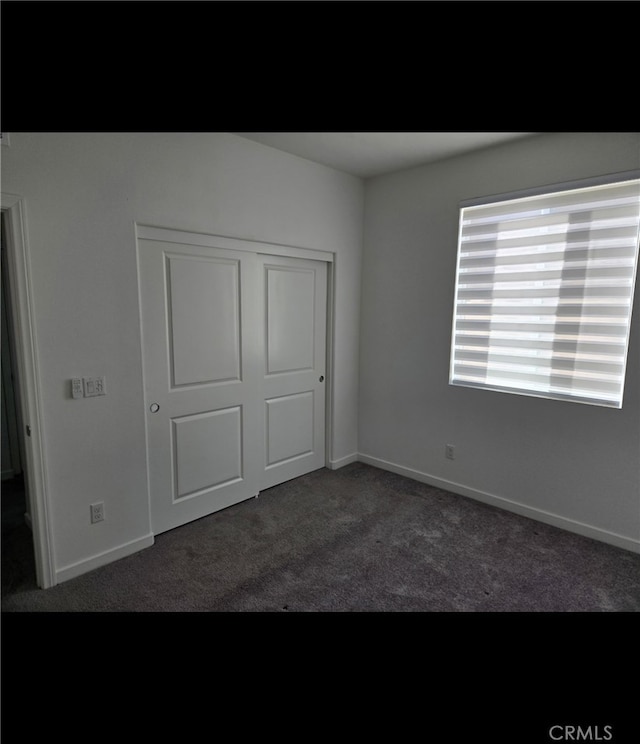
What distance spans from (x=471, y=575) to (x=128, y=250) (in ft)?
8.64

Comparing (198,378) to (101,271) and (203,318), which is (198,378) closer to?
(203,318)

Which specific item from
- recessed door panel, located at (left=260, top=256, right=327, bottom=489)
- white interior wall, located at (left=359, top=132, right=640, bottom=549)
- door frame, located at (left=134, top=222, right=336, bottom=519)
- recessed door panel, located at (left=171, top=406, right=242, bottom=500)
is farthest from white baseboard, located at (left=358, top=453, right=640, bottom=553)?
recessed door panel, located at (left=171, top=406, right=242, bottom=500)

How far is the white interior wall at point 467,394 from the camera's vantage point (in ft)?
8.23

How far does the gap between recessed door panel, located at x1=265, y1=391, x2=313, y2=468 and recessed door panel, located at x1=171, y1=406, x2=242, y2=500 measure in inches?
12.8

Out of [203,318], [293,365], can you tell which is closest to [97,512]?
[203,318]

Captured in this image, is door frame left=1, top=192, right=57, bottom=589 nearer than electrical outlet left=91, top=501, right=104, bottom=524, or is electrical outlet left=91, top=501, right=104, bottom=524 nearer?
door frame left=1, top=192, right=57, bottom=589

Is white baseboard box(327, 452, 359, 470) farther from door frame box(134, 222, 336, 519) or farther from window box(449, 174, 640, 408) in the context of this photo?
window box(449, 174, 640, 408)

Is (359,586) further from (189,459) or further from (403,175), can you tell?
(403,175)

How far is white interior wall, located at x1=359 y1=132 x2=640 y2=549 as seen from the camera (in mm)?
2510

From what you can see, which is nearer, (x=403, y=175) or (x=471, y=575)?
(x=471, y=575)

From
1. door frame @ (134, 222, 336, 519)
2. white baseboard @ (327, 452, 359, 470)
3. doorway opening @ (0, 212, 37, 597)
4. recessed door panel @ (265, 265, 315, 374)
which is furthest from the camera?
white baseboard @ (327, 452, 359, 470)
